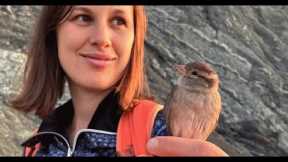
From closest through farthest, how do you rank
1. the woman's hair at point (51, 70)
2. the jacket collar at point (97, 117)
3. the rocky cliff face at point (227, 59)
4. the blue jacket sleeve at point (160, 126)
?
the blue jacket sleeve at point (160, 126), the jacket collar at point (97, 117), the woman's hair at point (51, 70), the rocky cliff face at point (227, 59)

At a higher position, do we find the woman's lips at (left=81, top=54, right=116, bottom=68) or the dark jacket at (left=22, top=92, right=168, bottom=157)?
the woman's lips at (left=81, top=54, right=116, bottom=68)

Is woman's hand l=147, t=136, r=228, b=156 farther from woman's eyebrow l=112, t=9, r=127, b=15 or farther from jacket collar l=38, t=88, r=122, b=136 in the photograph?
woman's eyebrow l=112, t=9, r=127, b=15

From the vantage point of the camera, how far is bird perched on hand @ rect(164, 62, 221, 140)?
7.47 ft

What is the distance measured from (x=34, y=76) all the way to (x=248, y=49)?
3919 mm

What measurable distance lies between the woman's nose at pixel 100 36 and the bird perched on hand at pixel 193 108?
317 mm


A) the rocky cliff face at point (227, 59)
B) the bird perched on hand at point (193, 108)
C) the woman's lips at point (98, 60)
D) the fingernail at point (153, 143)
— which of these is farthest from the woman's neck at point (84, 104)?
the rocky cliff face at point (227, 59)

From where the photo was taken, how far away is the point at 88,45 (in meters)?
2.28

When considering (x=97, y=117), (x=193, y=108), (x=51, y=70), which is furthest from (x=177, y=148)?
(x=51, y=70)

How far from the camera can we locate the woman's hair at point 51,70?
7.90 ft

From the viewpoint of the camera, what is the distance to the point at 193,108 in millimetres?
2318

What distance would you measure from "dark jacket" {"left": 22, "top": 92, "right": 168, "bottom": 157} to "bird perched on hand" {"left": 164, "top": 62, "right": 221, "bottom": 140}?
60 mm

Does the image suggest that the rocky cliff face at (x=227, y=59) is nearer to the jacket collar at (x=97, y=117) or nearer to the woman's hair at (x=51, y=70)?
the woman's hair at (x=51, y=70)

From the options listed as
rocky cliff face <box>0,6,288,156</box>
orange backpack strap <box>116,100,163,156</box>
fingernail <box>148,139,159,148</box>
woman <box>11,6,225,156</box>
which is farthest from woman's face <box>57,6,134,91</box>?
rocky cliff face <box>0,6,288,156</box>
